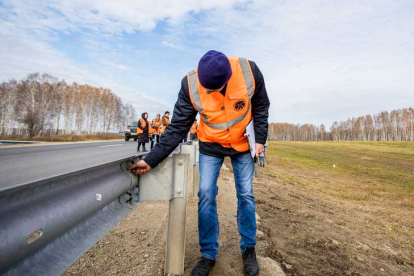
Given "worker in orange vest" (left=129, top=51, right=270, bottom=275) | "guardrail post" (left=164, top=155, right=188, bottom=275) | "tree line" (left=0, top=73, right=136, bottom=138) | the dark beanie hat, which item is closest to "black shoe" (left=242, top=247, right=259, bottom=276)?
"worker in orange vest" (left=129, top=51, right=270, bottom=275)

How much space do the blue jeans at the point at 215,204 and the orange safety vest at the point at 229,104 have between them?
0.24m

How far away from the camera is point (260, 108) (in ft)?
8.05

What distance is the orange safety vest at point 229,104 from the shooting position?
2283 mm

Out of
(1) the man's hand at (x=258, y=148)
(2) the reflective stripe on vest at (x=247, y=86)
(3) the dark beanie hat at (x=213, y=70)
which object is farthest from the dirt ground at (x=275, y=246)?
(3) the dark beanie hat at (x=213, y=70)

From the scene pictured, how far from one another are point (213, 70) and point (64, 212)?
4.93ft

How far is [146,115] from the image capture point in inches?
520

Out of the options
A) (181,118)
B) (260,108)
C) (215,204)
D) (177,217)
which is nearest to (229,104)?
(260,108)

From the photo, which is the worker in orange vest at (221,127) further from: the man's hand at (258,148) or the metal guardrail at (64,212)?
the metal guardrail at (64,212)

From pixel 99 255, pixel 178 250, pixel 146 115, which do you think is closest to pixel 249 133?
pixel 178 250

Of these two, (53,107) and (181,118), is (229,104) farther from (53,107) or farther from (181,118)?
(53,107)

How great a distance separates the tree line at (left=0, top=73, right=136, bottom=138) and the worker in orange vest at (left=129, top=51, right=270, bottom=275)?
117 feet

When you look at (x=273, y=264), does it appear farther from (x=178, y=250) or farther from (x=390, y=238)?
(x=390, y=238)

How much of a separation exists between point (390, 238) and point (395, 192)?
6331 millimetres

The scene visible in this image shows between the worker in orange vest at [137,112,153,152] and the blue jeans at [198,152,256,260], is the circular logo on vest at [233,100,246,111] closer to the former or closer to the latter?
the blue jeans at [198,152,256,260]
